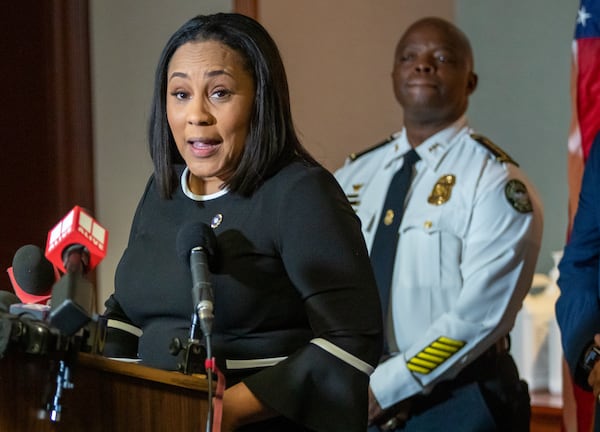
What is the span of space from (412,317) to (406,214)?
0.29 metres

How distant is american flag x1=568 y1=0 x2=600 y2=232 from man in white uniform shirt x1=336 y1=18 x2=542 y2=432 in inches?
10.5

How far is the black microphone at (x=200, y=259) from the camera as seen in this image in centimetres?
138

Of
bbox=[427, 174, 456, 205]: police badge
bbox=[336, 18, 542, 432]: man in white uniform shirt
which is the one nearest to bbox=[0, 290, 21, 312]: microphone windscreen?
bbox=[336, 18, 542, 432]: man in white uniform shirt

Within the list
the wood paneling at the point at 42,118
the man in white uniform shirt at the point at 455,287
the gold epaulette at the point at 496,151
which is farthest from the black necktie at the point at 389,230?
the wood paneling at the point at 42,118

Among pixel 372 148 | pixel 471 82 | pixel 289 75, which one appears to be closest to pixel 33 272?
pixel 372 148

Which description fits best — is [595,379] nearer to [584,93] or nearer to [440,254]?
[440,254]

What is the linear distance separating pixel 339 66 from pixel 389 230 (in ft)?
3.45

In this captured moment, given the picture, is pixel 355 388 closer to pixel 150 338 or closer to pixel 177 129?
pixel 150 338

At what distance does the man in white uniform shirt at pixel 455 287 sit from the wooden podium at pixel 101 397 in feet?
4.75

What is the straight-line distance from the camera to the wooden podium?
4.35 ft

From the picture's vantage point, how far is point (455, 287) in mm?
2934

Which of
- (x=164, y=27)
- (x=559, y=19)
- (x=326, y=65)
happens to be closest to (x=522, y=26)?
(x=559, y=19)

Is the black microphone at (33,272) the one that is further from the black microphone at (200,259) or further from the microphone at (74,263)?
the black microphone at (200,259)

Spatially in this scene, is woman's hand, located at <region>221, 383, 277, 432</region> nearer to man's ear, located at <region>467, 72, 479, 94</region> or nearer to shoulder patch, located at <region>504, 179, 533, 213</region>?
shoulder patch, located at <region>504, 179, 533, 213</region>
